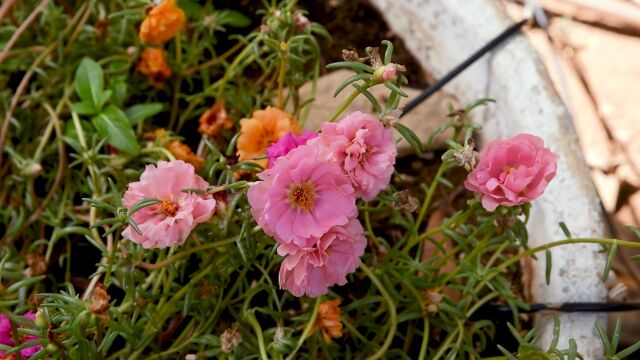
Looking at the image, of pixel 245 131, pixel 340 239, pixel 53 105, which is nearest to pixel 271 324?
pixel 245 131

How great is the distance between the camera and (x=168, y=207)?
73 centimetres

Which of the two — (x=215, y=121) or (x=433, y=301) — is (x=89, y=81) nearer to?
(x=215, y=121)

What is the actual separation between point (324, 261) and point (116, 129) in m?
0.52

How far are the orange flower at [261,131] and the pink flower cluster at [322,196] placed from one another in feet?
0.80

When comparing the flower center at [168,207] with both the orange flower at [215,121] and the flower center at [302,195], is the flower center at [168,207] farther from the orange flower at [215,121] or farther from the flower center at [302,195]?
the orange flower at [215,121]

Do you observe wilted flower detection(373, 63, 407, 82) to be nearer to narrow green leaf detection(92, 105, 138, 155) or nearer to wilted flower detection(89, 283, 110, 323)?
wilted flower detection(89, 283, 110, 323)

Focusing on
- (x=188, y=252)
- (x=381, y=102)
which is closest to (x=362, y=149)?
(x=188, y=252)

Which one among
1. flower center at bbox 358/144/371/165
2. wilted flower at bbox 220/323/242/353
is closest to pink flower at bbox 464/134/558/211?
flower center at bbox 358/144/371/165

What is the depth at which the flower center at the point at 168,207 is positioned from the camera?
723mm

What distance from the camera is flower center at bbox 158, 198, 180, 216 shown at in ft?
2.37

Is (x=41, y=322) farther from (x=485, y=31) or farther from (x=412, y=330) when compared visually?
(x=485, y=31)

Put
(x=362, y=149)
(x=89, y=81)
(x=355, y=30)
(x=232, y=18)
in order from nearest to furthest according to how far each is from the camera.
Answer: (x=362, y=149)
(x=89, y=81)
(x=232, y=18)
(x=355, y=30)

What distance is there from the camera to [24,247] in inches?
41.8

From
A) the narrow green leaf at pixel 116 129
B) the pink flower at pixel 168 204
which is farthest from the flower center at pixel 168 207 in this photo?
the narrow green leaf at pixel 116 129
